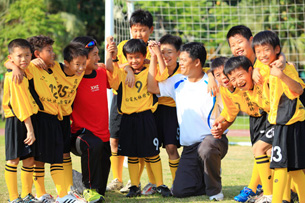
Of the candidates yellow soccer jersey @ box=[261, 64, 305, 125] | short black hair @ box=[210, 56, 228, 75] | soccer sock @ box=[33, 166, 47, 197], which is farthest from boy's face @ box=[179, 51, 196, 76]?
soccer sock @ box=[33, 166, 47, 197]

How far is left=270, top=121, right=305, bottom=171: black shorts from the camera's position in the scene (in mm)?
4324

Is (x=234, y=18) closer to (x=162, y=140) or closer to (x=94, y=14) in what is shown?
(x=94, y=14)

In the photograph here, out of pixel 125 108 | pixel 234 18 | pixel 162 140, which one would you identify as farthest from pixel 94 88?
pixel 234 18

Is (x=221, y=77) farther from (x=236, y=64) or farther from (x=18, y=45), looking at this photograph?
(x=18, y=45)

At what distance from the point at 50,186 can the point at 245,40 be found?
303cm

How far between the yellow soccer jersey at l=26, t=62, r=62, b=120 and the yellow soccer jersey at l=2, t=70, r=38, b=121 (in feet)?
0.40

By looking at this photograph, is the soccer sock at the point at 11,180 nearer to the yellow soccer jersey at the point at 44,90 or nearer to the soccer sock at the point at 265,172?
the yellow soccer jersey at the point at 44,90

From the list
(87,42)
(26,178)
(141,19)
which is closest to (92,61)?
(87,42)

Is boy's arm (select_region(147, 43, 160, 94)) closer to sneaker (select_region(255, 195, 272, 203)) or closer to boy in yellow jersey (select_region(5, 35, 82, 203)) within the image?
boy in yellow jersey (select_region(5, 35, 82, 203))

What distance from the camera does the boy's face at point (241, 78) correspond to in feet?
15.7

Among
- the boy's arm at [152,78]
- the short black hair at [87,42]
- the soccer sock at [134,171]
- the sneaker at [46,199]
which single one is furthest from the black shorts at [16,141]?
the boy's arm at [152,78]

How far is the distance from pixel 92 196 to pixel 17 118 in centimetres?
112

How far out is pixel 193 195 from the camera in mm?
5422

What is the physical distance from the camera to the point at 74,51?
5.10 meters
